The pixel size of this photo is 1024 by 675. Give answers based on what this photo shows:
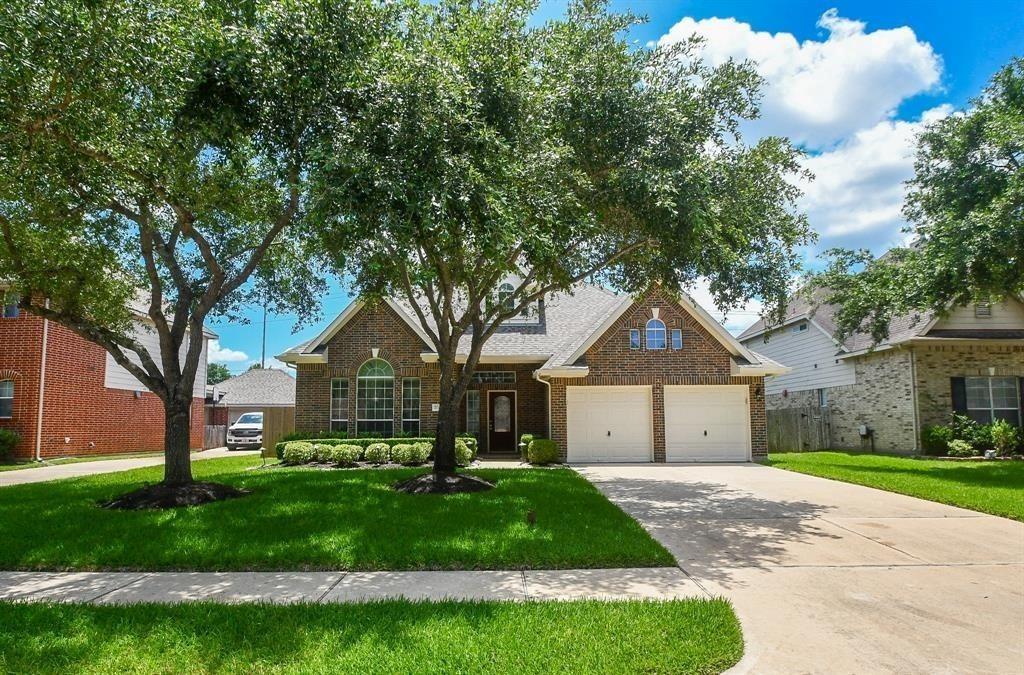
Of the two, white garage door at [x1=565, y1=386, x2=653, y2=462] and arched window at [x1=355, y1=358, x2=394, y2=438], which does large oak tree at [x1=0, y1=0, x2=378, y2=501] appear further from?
white garage door at [x1=565, y1=386, x2=653, y2=462]

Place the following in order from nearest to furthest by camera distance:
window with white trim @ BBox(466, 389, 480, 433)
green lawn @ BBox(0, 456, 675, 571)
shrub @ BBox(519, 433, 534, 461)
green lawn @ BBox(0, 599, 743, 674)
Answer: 1. green lawn @ BBox(0, 599, 743, 674)
2. green lawn @ BBox(0, 456, 675, 571)
3. shrub @ BBox(519, 433, 534, 461)
4. window with white trim @ BBox(466, 389, 480, 433)

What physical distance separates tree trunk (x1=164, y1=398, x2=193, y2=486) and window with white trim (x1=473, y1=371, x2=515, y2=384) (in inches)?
395

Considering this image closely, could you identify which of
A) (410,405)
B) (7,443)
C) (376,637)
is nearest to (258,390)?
(7,443)

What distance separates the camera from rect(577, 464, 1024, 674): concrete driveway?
4.39 m

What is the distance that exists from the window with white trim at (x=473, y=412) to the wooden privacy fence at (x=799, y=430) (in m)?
12.4

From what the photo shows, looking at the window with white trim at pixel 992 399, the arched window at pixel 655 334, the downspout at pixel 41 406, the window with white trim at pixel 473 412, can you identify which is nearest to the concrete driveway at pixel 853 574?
the arched window at pixel 655 334

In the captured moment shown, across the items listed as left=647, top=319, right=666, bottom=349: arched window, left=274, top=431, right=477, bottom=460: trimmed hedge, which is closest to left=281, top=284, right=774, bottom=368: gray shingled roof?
left=647, top=319, right=666, bottom=349: arched window

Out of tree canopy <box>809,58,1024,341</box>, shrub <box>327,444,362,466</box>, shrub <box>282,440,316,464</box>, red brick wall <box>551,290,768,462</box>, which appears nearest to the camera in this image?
tree canopy <box>809,58,1024,341</box>

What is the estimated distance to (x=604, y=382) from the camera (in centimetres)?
1814

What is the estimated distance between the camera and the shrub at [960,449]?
18.4 meters

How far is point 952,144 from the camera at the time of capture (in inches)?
666

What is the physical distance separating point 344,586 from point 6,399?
19931mm

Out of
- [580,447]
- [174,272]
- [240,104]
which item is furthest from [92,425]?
[240,104]

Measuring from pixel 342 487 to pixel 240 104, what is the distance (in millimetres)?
6863
